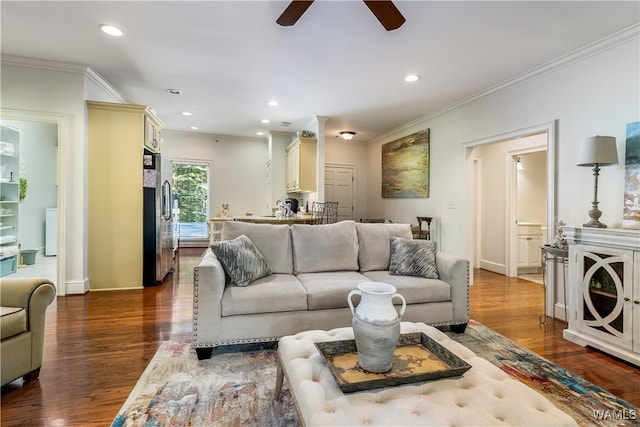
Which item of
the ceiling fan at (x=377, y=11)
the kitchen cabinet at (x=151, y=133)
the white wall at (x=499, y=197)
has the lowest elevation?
the white wall at (x=499, y=197)

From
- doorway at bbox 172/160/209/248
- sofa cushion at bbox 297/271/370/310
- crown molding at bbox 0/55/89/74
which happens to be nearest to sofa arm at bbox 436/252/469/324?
sofa cushion at bbox 297/271/370/310

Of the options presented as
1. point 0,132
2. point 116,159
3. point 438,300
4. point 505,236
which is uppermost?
point 0,132

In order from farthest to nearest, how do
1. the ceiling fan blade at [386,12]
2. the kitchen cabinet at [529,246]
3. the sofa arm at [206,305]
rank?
the kitchen cabinet at [529,246] → the sofa arm at [206,305] → the ceiling fan blade at [386,12]

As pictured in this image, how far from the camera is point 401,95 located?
172 inches

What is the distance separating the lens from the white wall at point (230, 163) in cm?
727

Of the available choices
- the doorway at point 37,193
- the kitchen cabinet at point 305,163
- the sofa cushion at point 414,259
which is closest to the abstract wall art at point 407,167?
the kitchen cabinet at point 305,163

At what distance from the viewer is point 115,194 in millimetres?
4020

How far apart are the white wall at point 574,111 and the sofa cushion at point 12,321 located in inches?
178

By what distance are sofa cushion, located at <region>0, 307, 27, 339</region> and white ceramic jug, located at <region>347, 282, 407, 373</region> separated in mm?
1988

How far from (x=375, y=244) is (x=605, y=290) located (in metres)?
1.89

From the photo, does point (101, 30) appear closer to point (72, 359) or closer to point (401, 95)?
point (72, 359)

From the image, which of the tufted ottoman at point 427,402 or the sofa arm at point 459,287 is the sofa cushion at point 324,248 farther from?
the tufted ottoman at point 427,402

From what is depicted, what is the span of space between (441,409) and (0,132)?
6.62 metres

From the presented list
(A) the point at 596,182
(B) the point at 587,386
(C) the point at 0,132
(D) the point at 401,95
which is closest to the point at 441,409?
(B) the point at 587,386
